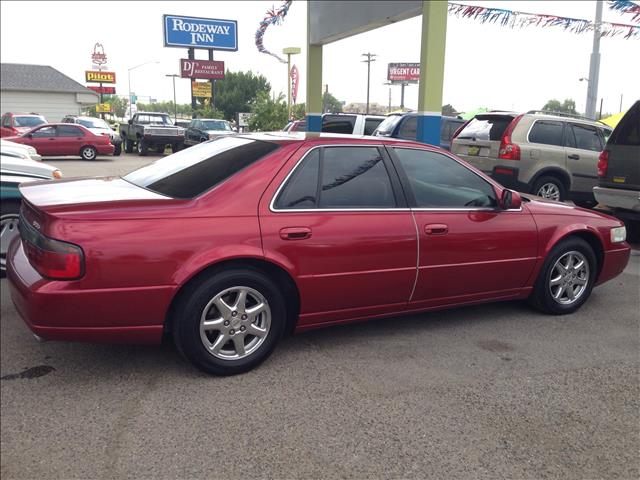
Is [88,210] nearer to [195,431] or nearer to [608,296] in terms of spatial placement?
[195,431]

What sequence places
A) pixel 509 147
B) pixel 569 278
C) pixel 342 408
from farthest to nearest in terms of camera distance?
1. pixel 509 147
2. pixel 569 278
3. pixel 342 408

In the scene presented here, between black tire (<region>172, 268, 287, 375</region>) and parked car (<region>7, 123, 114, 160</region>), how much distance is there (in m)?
19.8

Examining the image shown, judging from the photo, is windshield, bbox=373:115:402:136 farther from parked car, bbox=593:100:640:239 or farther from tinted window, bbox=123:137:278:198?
tinted window, bbox=123:137:278:198

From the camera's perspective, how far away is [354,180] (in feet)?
13.1

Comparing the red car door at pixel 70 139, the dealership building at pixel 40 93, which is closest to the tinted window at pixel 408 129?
the red car door at pixel 70 139

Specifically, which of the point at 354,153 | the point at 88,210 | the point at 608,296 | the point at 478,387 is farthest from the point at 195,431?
the point at 608,296

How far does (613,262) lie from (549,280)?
806mm

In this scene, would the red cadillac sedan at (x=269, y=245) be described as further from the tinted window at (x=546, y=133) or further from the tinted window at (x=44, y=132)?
the tinted window at (x=44, y=132)

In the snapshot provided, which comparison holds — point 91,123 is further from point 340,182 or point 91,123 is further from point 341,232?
point 341,232

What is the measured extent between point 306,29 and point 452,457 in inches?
416

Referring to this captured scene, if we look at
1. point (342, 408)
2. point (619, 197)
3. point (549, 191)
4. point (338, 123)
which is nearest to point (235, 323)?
point (342, 408)

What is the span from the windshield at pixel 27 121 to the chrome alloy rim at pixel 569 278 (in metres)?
25.0

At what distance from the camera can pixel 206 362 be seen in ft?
11.4

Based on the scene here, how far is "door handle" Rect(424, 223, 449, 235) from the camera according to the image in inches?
160
